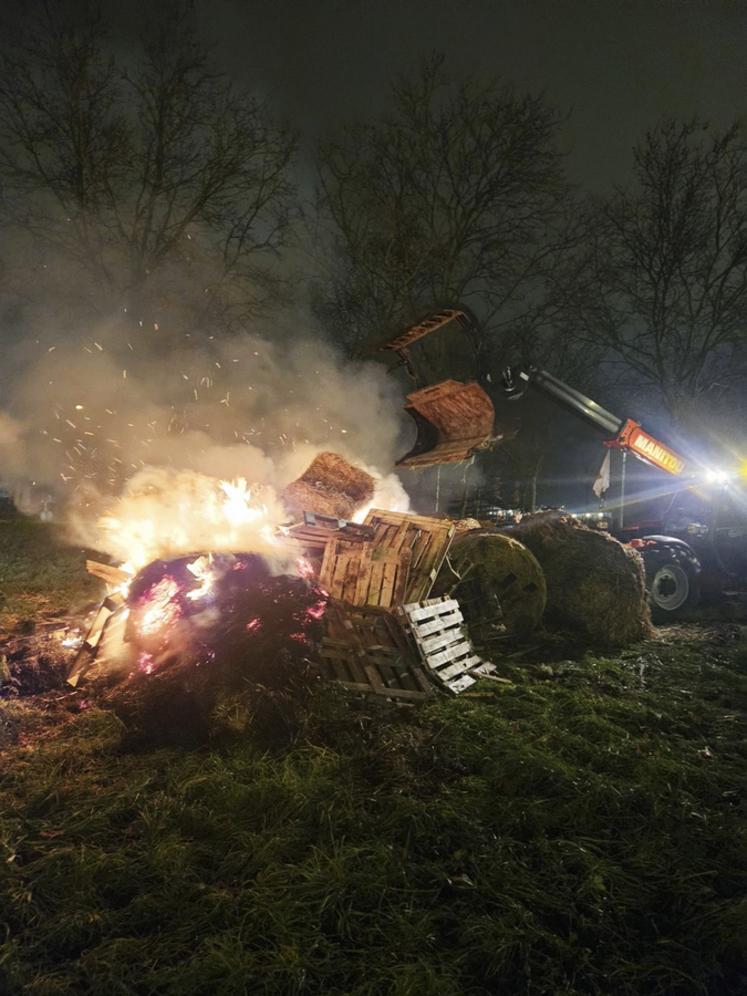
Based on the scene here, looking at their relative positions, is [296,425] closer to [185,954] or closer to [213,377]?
[213,377]

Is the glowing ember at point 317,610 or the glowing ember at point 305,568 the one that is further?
the glowing ember at point 305,568

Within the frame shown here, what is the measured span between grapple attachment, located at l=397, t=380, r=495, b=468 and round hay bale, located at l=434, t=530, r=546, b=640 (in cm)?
141

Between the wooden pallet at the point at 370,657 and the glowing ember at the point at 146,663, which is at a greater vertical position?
the wooden pallet at the point at 370,657

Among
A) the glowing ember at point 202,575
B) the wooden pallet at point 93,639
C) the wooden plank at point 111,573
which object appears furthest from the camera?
the wooden plank at point 111,573

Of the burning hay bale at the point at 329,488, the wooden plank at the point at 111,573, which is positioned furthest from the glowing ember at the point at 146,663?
the burning hay bale at the point at 329,488

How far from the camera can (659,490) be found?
10812mm

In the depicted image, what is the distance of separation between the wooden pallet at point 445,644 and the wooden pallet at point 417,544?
11.8 inches

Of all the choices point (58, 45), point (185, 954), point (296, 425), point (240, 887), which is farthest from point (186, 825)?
point (58, 45)

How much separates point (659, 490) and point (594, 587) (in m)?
3.66

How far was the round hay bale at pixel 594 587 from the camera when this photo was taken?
816 cm

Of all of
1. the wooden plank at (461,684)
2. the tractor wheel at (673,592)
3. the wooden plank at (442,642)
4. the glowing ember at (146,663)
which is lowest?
the glowing ember at (146,663)

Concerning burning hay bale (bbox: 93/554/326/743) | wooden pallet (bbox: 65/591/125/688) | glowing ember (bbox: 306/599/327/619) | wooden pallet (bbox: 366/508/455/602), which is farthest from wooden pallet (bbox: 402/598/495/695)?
wooden pallet (bbox: 65/591/125/688)

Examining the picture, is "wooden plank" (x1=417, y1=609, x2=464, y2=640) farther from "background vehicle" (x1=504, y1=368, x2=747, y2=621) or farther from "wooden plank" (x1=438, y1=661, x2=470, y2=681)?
"background vehicle" (x1=504, y1=368, x2=747, y2=621)

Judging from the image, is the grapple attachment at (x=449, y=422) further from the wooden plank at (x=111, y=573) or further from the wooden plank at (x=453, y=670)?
the wooden plank at (x=111, y=573)
